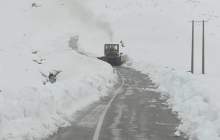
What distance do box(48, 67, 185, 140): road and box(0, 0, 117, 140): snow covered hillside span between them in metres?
0.52

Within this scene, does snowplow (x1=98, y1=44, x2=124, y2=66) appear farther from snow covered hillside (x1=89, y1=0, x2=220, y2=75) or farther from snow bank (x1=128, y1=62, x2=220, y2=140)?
snow bank (x1=128, y1=62, x2=220, y2=140)

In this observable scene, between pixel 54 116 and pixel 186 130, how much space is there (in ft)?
12.0

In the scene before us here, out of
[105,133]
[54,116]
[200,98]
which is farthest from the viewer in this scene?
[200,98]

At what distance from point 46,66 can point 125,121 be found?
22681 millimetres

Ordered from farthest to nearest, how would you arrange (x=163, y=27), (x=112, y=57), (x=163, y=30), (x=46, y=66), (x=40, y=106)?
1. (x=163, y=27)
2. (x=163, y=30)
3. (x=112, y=57)
4. (x=46, y=66)
5. (x=40, y=106)

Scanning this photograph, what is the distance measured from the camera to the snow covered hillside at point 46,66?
12695 millimetres

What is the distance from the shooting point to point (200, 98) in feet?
52.4

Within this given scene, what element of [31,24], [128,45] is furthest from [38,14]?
[128,45]

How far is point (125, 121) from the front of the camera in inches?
575

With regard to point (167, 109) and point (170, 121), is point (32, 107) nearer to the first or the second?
point (170, 121)

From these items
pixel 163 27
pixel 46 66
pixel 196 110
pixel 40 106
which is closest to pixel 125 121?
pixel 196 110

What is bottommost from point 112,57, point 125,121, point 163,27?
point 125,121

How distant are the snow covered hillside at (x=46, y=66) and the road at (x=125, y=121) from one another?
52 cm

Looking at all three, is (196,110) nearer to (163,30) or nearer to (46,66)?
(46,66)
